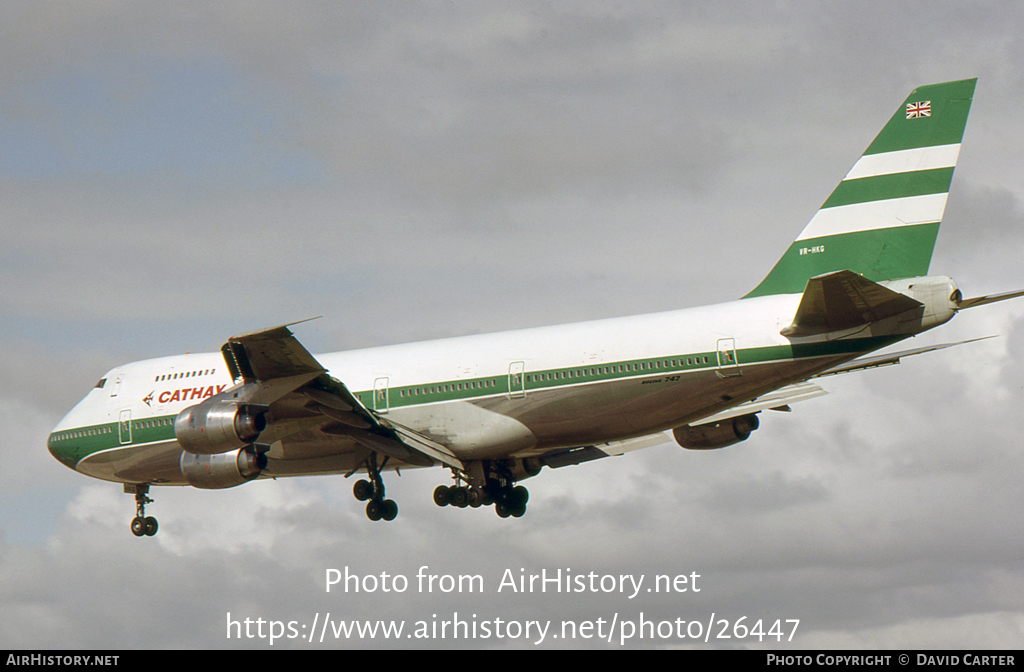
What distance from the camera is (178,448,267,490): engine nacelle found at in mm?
27891

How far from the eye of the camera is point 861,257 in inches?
938

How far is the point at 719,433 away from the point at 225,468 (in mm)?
11755

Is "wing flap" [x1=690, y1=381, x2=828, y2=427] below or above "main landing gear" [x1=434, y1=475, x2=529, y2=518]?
above

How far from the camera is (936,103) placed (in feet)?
77.6

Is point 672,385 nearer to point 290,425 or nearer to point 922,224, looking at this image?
point 922,224

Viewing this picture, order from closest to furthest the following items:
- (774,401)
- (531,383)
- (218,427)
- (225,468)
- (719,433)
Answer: (218,427) < (531,383) < (225,468) < (774,401) < (719,433)

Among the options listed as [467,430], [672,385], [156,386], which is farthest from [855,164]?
[156,386]

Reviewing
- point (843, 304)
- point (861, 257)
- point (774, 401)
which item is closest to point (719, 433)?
point (774, 401)

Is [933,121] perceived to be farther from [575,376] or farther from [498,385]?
[498,385]

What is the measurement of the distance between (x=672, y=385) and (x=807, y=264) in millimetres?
3773

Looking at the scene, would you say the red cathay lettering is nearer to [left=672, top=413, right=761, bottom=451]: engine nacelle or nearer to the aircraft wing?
the aircraft wing

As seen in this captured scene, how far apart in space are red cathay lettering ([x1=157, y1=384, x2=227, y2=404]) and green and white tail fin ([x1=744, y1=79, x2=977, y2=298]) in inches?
556

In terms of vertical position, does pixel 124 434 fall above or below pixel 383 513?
above

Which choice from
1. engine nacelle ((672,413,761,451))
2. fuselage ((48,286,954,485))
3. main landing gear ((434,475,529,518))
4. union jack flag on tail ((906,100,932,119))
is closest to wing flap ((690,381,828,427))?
engine nacelle ((672,413,761,451))
